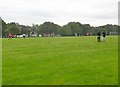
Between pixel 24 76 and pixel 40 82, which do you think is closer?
pixel 40 82

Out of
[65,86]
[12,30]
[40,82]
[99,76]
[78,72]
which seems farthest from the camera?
[12,30]

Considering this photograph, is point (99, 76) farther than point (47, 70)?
No

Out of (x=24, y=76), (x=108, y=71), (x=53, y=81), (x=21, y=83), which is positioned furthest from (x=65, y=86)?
(x=108, y=71)

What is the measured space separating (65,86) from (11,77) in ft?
11.8

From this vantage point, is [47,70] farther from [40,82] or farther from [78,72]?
[40,82]

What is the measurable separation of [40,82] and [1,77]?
2.60 meters

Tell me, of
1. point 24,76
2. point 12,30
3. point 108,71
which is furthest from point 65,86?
point 12,30

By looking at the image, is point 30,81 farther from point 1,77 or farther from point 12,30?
point 12,30

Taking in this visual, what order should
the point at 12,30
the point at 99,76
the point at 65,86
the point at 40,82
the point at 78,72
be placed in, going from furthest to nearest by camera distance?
the point at 12,30 → the point at 78,72 → the point at 99,76 → the point at 40,82 → the point at 65,86

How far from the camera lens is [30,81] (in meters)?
14.4

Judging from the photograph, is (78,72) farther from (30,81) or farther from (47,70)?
(30,81)

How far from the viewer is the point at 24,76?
1584 centimetres

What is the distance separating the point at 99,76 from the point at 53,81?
8.13 ft

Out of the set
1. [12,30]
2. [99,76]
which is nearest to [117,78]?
[99,76]
